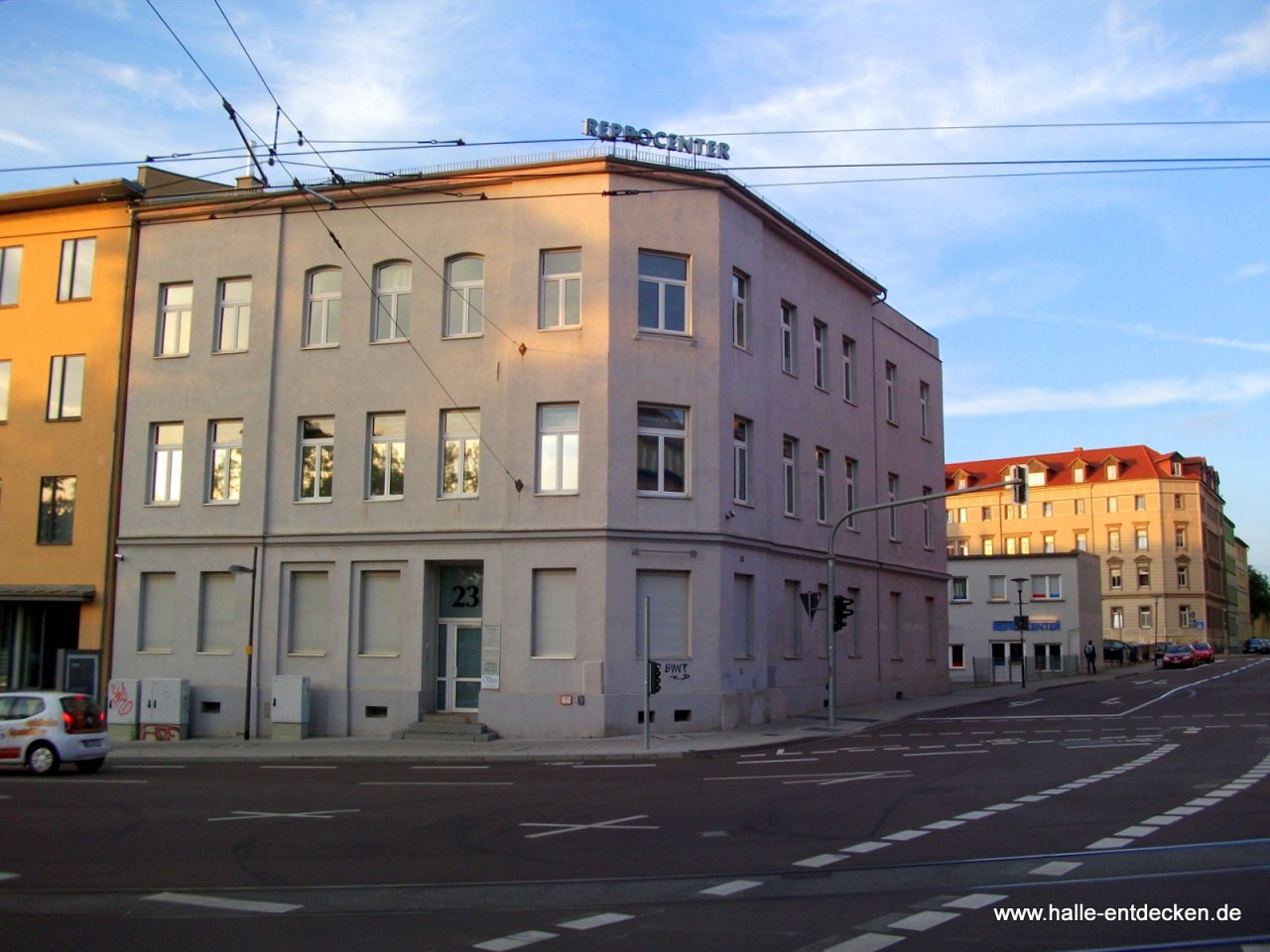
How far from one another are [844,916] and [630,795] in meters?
7.87

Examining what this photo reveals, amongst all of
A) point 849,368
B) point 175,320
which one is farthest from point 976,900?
point 849,368

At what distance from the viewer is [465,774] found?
1969 centimetres

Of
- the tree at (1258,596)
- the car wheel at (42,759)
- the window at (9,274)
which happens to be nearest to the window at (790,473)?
the car wheel at (42,759)

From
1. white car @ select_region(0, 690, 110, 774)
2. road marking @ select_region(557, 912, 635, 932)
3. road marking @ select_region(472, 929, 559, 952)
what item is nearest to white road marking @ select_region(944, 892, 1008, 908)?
road marking @ select_region(557, 912, 635, 932)

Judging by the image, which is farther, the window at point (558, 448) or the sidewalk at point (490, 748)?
the window at point (558, 448)

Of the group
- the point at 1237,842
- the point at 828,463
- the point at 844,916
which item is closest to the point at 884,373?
the point at 828,463

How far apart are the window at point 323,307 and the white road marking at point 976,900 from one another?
23977 mm

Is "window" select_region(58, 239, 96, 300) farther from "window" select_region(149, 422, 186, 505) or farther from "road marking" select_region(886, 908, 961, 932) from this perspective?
"road marking" select_region(886, 908, 961, 932)

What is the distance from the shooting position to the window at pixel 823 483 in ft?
111

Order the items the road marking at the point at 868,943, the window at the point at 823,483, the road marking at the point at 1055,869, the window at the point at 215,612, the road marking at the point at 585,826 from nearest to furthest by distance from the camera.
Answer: the road marking at the point at 868,943 → the road marking at the point at 1055,869 → the road marking at the point at 585,826 → the window at the point at 215,612 → the window at the point at 823,483

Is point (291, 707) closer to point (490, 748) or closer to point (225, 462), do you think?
point (490, 748)

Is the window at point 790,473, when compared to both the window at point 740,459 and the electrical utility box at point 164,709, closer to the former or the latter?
the window at point 740,459

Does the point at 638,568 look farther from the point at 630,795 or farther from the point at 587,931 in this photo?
the point at 587,931

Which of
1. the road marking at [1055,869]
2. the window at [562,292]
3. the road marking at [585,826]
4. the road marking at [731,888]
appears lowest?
the road marking at [585,826]
